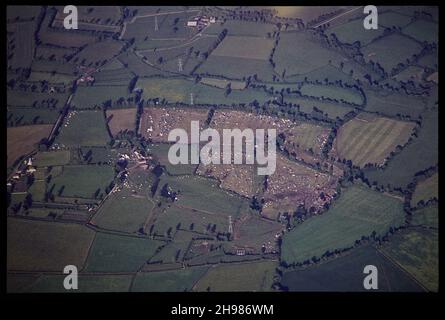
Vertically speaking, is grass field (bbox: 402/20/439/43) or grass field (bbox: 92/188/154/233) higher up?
grass field (bbox: 402/20/439/43)

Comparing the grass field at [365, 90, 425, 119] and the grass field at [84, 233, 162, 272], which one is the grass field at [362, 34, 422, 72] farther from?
the grass field at [84, 233, 162, 272]

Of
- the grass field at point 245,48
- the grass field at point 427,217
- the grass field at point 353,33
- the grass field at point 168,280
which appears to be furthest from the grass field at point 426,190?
the grass field at point 245,48

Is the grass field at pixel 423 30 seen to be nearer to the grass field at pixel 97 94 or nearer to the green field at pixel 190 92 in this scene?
the green field at pixel 190 92

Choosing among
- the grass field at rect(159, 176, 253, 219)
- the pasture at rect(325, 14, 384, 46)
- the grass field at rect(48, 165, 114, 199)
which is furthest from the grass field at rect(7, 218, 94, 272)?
the pasture at rect(325, 14, 384, 46)

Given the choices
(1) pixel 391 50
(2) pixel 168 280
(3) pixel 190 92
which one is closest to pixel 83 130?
(3) pixel 190 92

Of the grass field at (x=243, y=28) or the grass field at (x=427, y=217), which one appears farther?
the grass field at (x=243, y=28)
